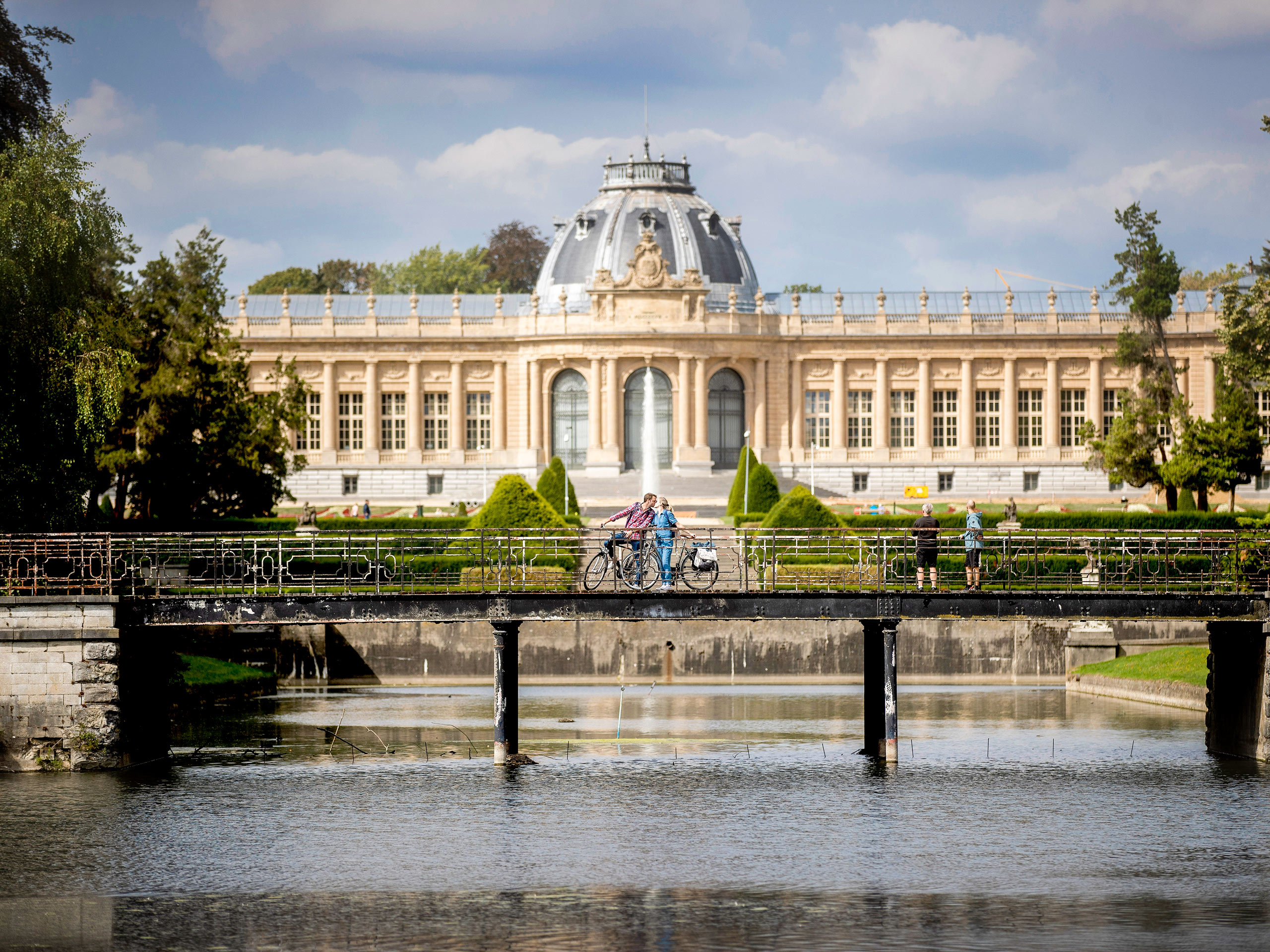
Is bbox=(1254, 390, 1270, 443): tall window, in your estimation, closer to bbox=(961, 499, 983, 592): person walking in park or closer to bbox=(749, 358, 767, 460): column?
bbox=(749, 358, 767, 460): column

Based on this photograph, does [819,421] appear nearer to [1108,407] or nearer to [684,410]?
[684,410]

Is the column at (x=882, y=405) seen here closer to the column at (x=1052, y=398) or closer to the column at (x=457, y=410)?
the column at (x=1052, y=398)

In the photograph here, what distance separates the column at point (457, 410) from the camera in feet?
325

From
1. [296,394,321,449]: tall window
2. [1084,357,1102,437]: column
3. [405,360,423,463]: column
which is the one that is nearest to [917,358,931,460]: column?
[1084,357,1102,437]: column

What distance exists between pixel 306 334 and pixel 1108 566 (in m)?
57.7

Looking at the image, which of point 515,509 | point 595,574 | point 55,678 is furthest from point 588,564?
point 515,509

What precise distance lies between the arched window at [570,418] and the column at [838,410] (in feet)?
43.3

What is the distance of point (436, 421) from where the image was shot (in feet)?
328

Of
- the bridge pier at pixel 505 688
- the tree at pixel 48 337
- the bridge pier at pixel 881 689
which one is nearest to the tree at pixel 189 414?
the tree at pixel 48 337

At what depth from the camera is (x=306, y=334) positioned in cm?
9800

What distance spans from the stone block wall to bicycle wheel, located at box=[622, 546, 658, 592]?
908 cm

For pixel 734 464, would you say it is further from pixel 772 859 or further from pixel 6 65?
pixel 772 859

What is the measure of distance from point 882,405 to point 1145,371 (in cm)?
1747

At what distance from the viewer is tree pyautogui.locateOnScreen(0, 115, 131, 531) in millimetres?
37031
